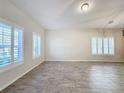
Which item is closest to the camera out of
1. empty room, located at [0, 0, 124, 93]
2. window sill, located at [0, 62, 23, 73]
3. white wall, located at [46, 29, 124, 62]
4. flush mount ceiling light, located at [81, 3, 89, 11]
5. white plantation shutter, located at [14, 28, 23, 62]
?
window sill, located at [0, 62, 23, 73]

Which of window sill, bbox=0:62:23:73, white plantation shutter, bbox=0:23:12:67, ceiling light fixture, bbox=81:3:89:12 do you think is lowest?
window sill, bbox=0:62:23:73

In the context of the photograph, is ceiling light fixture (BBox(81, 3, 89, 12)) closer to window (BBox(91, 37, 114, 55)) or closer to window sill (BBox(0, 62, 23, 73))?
window sill (BBox(0, 62, 23, 73))

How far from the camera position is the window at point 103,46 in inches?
314

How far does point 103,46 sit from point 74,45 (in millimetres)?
2152

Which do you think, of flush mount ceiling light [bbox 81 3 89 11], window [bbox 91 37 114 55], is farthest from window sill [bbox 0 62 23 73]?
window [bbox 91 37 114 55]

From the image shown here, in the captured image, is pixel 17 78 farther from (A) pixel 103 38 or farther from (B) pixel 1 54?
(A) pixel 103 38

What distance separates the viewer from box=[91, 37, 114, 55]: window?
7.97 meters

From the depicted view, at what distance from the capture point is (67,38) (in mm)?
8219

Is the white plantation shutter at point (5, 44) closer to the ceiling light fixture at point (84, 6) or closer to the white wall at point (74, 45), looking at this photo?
the ceiling light fixture at point (84, 6)

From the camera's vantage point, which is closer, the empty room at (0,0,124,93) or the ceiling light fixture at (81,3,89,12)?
the empty room at (0,0,124,93)

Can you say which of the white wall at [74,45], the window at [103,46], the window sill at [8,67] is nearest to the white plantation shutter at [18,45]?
the window sill at [8,67]

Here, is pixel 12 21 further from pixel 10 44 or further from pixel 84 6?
pixel 84 6

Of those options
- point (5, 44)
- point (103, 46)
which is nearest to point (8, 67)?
point (5, 44)

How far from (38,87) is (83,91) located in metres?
1.31
